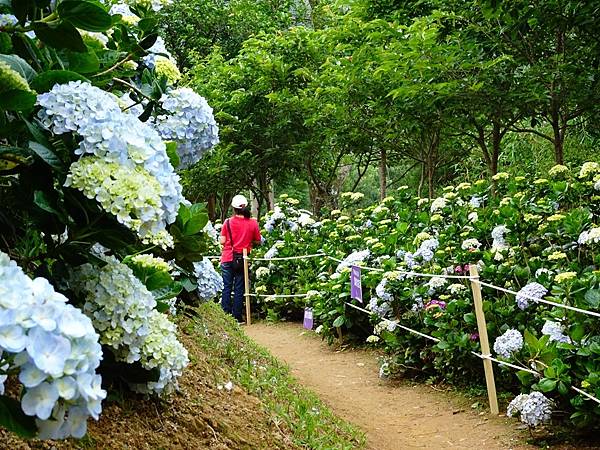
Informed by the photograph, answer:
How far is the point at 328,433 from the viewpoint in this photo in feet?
13.7

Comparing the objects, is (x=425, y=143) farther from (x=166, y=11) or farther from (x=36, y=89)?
(x=36, y=89)

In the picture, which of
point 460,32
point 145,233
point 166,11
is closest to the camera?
point 145,233

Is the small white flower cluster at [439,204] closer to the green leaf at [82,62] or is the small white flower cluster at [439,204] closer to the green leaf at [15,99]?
the green leaf at [82,62]

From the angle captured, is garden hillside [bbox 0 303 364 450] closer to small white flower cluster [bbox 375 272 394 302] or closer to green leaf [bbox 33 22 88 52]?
green leaf [bbox 33 22 88 52]

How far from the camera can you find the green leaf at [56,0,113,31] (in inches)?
64.7

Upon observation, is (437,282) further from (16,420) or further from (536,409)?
(16,420)

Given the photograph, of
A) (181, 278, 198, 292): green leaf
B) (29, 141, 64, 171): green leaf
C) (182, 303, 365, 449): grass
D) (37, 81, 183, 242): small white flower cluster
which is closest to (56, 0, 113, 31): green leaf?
(37, 81, 183, 242): small white flower cluster

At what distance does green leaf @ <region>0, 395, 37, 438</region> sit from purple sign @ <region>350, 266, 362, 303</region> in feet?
20.3

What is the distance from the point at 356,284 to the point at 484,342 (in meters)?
2.11

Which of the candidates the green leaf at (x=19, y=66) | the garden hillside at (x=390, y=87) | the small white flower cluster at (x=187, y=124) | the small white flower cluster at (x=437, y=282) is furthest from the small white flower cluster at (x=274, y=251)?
the green leaf at (x=19, y=66)

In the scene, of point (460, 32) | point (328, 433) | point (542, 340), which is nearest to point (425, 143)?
point (460, 32)

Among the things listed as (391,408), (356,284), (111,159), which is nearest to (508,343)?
(391,408)

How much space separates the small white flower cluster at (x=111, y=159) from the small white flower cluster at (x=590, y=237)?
12.7 feet

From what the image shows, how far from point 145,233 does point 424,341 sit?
5.15 metres
